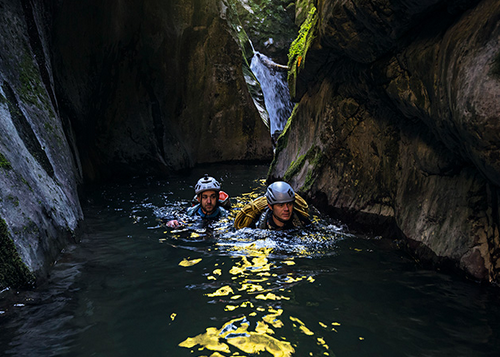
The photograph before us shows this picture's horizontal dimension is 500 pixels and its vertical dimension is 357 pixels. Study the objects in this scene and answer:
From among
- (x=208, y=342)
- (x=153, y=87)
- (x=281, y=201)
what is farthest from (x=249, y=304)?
(x=153, y=87)

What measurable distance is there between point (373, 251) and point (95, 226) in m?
5.68

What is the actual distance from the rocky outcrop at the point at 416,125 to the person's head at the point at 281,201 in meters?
1.75

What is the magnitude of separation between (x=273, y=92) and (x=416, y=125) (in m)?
19.4

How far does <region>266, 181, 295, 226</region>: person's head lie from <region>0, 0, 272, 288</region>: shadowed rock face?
3.64 metres

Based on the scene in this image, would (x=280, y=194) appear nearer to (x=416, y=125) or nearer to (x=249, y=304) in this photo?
(x=416, y=125)

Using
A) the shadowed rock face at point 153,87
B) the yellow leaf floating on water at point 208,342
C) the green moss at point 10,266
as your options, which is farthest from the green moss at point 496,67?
the shadowed rock face at point 153,87

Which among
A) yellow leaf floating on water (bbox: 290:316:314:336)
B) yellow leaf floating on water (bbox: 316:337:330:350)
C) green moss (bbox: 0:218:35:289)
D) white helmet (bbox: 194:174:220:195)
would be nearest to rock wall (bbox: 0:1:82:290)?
green moss (bbox: 0:218:35:289)

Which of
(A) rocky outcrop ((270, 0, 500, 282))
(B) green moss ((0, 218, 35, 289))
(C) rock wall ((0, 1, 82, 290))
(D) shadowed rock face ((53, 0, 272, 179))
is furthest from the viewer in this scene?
(D) shadowed rock face ((53, 0, 272, 179))

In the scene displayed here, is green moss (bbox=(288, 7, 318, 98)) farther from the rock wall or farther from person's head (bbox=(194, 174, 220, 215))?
the rock wall

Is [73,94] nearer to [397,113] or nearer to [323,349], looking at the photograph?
[397,113]

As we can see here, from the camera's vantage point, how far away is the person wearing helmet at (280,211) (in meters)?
7.21

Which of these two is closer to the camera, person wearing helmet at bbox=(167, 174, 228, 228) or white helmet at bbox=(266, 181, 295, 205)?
white helmet at bbox=(266, 181, 295, 205)

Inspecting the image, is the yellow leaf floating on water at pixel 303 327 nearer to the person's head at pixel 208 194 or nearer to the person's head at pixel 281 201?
the person's head at pixel 281 201

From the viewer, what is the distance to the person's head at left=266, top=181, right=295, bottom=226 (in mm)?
7203
